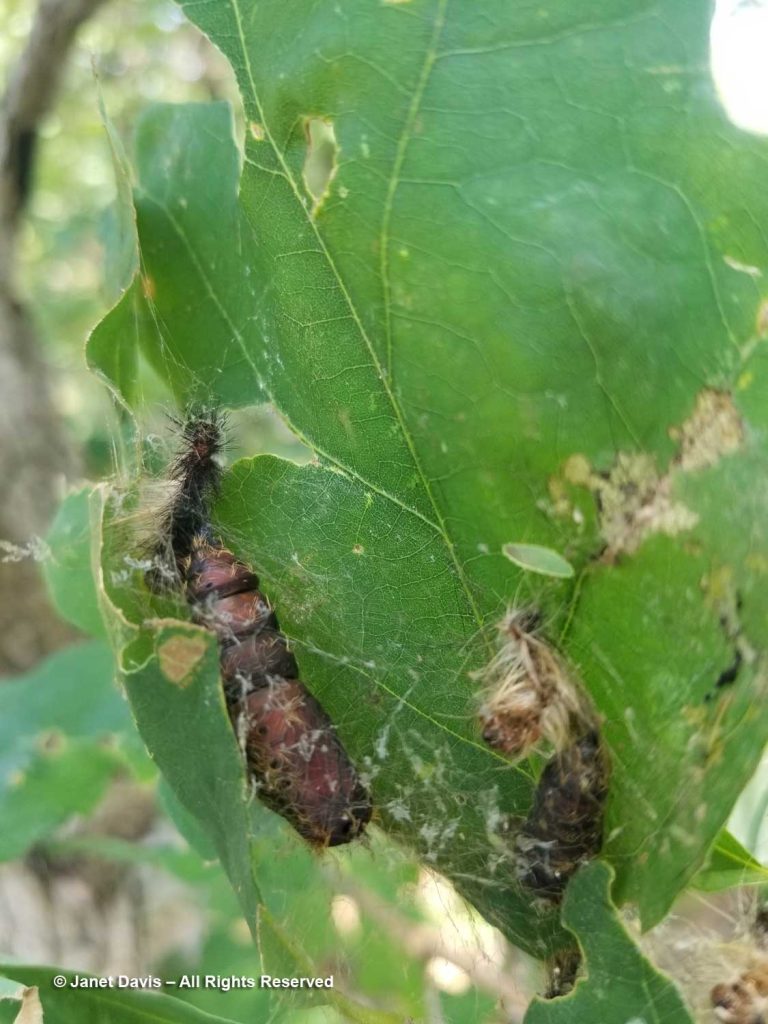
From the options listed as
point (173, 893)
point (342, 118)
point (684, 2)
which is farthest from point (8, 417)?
point (684, 2)

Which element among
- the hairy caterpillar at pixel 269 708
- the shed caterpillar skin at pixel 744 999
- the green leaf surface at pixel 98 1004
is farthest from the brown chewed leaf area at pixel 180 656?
the shed caterpillar skin at pixel 744 999

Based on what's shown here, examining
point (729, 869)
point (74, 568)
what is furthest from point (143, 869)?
point (729, 869)

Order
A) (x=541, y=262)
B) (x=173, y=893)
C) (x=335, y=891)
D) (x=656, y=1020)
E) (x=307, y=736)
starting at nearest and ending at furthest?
(x=656, y=1020) → (x=541, y=262) → (x=307, y=736) → (x=335, y=891) → (x=173, y=893)

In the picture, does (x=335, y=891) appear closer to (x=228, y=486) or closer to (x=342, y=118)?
(x=228, y=486)

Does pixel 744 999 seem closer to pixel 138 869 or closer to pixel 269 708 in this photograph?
pixel 269 708

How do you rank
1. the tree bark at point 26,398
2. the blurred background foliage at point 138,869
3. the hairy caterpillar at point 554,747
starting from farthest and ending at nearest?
the tree bark at point 26,398, the blurred background foliage at point 138,869, the hairy caterpillar at point 554,747

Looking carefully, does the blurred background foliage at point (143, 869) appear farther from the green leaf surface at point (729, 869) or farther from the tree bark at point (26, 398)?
the tree bark at point (26, 398)
